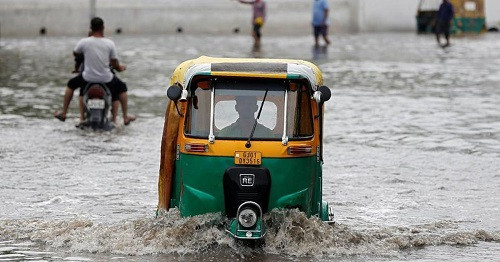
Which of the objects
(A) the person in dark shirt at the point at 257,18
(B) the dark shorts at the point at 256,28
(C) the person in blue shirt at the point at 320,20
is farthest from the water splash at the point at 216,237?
(C) the person in blue shirt at the point at 320,20

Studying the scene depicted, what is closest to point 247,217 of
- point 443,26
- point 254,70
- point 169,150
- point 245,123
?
point 245,123

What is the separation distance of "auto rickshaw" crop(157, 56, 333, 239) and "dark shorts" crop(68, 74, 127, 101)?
313 inches

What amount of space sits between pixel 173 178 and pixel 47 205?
2325mm

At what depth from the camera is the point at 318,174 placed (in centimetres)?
1084

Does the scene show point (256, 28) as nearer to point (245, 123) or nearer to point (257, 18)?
point (257, 18)

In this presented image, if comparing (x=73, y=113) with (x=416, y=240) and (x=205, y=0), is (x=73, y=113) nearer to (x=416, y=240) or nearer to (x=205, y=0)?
(x=416, y=240)

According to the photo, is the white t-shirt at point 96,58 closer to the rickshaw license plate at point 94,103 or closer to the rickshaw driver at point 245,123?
the rickshaw license plate at point 94,103

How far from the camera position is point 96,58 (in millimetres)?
18516

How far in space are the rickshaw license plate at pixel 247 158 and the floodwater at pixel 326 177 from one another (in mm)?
419

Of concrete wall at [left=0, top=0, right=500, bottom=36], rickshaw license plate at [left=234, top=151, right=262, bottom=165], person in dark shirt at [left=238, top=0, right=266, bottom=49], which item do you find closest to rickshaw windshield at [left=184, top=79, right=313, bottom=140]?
rickshaw license plate at [left=234, top=151, right=262, bottom=165]

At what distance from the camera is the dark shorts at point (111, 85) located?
1875 cm

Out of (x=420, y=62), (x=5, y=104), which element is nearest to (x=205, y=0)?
(x=420, y=62)

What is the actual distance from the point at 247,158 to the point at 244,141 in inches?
6.5

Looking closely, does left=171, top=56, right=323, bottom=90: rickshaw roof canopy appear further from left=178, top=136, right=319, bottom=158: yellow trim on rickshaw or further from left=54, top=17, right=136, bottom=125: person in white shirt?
left=54, top=17, right=136, bottom=125: person in white shirt
